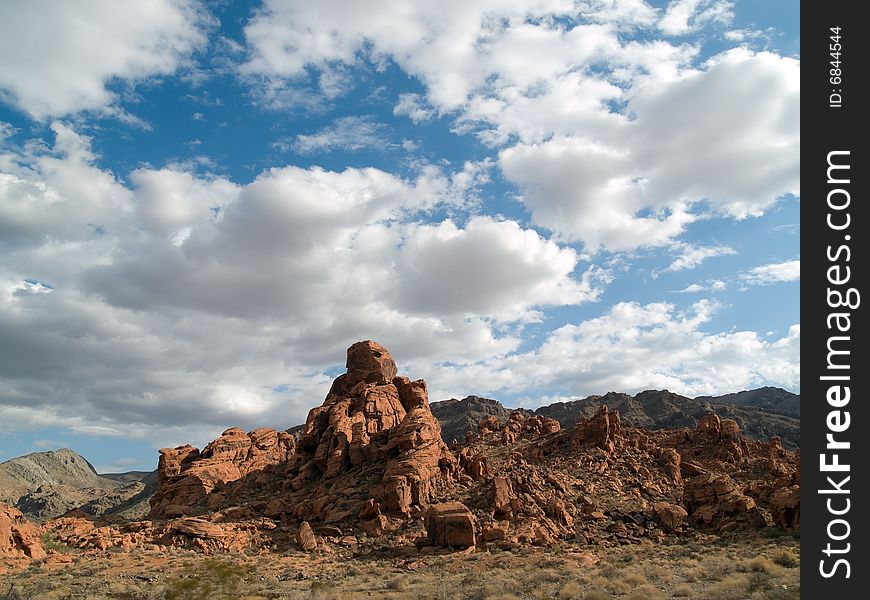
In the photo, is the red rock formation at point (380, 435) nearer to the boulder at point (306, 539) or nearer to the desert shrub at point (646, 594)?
the boulder at point (306, 539)

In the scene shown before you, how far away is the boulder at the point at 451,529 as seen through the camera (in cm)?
3484

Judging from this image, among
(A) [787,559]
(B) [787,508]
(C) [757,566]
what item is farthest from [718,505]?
(C) [757,566]

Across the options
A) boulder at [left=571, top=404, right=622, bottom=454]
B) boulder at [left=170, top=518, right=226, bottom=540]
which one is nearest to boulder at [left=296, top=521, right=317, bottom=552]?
boulder at [left=170, top=518, right=226, bottom=540]

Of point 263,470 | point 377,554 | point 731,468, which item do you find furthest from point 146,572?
point 731,468

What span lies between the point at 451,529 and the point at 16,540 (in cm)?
2662

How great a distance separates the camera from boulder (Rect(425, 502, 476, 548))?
34.8 meters

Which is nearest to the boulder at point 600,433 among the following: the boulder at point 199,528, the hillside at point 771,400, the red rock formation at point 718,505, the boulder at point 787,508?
the red rock formation at point 718,505

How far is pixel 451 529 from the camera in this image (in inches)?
1384

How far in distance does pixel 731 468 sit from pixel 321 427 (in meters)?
44.2

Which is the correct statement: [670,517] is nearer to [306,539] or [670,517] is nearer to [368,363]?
[306,539]

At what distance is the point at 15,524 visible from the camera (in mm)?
33312

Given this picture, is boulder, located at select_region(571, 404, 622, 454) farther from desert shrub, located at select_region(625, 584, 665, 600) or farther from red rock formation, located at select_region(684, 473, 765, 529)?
desert shrub, located at select_region(625, 584, 665, 600)

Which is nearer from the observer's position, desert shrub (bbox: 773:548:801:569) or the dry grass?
the dry grass
